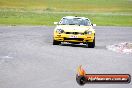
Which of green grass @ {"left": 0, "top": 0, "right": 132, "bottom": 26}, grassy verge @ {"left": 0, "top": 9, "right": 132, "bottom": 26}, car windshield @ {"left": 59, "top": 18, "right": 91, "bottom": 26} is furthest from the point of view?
green grass @ {"left": 0, "top": 0, "right": 132, "bottom": 26}

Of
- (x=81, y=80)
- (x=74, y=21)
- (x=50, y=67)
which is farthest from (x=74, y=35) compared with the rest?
(x=81, y=80)

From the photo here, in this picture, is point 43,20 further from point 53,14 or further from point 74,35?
point 74,35

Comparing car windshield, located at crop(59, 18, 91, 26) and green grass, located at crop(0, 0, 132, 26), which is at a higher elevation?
car windshield, located at crop(59, 18, 91, 26)

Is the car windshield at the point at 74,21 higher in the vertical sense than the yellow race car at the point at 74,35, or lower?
higher

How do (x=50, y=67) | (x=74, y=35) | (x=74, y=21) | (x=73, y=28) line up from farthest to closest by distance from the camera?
(x=74, y=21) < (x=73, y=28) < (x=74, y=35) < (x=50, y=67)

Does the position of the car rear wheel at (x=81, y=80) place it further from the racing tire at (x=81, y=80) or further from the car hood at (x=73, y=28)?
the car hood at (x=73, y=28)

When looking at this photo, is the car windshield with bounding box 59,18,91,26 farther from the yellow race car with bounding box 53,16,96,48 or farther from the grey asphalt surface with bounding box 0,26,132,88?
the grey asphalt surface with bounding box 0,26,132,88

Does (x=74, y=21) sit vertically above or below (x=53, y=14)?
above

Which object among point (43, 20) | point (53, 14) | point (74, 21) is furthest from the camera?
point (53, 14)

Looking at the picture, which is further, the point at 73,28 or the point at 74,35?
the point at 73,28

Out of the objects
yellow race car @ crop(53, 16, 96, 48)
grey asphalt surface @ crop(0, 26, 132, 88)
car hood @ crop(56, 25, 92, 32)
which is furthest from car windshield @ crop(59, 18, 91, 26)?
grey asphalt surface @ crop(0, 26, 132, 88)

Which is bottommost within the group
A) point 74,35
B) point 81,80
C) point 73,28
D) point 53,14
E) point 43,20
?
point 53,14

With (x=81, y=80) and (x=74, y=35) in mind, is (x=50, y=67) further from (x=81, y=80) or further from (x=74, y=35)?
(x=74, y=35)

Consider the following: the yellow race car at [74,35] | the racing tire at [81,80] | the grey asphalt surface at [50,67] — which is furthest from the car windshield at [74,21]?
the racing tire at [81,80]
